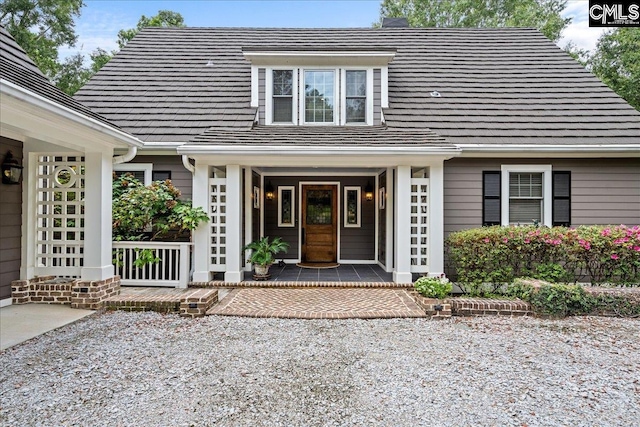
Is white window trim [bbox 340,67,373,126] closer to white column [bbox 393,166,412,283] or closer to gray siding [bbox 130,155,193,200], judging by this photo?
white column [bbox 393,166,412,283]

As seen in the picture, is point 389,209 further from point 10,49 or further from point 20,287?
point 10,49

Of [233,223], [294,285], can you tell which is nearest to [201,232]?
[233,223]

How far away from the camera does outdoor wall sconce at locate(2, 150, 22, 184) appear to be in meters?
4.87

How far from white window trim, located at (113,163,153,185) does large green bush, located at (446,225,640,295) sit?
6.09m

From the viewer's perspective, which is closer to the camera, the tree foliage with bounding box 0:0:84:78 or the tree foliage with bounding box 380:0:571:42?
the tree foliage with bounding box 0:0:84:78

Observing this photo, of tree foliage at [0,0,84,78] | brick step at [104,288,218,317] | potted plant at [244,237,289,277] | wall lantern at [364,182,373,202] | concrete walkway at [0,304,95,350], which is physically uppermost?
tree foliage at [0,0,84,78]

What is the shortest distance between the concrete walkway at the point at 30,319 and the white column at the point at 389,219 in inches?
214

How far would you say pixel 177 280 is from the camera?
6.23 metres

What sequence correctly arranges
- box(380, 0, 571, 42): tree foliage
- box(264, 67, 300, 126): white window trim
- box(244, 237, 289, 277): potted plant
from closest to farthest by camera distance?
box(244, 237, 289, 277): potted plant → box(264, 67, 300, 126): white window trim → box(380, 0, 571, 42): tree foliage

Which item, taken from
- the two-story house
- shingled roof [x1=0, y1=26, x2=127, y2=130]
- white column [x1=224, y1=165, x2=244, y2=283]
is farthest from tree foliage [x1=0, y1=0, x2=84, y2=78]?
white column [x1=224, y1=165, x2=244, y2=283]

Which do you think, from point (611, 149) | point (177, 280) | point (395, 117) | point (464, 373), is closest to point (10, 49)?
point (177, 280)

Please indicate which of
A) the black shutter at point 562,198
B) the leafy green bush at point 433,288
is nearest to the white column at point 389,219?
the leafy green bush at point 433,288

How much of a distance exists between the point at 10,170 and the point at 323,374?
16.8 feet

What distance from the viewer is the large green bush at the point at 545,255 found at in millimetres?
5484
